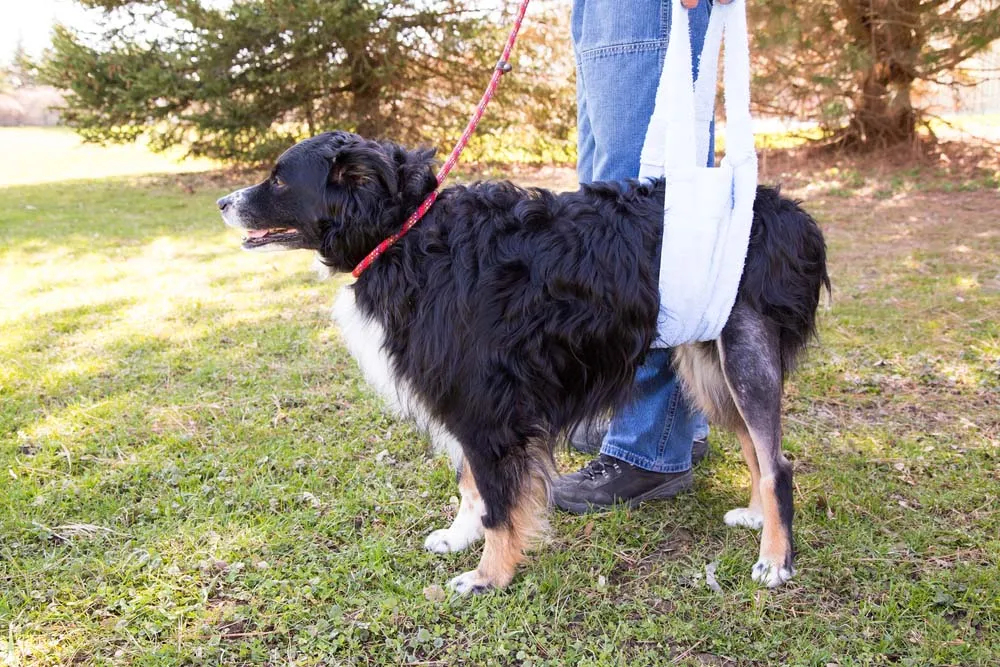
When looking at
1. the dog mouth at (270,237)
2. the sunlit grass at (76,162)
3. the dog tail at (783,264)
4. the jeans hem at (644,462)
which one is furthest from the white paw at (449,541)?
the sunlit grass at (76,162)

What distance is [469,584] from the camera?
2.69m

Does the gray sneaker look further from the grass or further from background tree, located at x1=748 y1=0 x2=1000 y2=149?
background tree, located at x1=748 y1=0 x2=1000 y2=149

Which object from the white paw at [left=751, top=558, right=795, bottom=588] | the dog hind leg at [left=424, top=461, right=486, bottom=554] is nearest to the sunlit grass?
the dog hind leg at [left=424, top=461, right=486, bottom=554]

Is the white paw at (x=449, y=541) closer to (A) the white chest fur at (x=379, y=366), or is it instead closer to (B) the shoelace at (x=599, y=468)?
(A) the white chest fur at (x=379, y=366)

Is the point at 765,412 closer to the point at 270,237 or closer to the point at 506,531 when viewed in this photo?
the point at 506,531

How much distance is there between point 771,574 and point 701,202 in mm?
1403

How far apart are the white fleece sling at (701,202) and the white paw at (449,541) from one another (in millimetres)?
1159

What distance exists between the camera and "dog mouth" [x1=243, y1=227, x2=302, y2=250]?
2777 millimetres

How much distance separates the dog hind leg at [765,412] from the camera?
2588 millimetres

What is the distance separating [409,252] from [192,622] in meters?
1.51

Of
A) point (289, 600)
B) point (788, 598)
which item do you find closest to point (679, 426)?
point (788, 598)

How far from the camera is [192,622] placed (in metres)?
2.51

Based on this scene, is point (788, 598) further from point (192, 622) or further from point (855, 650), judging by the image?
point (192, 622)

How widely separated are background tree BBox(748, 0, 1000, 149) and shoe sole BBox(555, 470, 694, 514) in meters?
8.40
